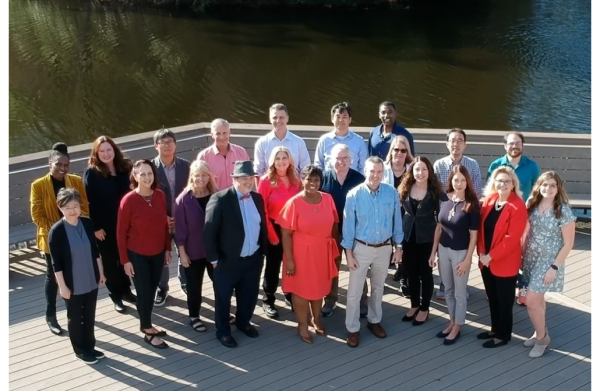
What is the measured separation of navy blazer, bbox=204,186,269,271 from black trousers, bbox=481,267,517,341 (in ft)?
6.46

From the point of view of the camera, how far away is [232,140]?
7.74 m

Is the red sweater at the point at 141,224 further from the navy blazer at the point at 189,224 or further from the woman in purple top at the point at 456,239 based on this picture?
the woman in purple top at the point at 456,239

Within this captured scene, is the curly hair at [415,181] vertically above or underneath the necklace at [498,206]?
above

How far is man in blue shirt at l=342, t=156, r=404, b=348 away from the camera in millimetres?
5051

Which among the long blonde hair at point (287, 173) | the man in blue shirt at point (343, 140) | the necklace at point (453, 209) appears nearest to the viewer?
the necklace at point (453, 209)

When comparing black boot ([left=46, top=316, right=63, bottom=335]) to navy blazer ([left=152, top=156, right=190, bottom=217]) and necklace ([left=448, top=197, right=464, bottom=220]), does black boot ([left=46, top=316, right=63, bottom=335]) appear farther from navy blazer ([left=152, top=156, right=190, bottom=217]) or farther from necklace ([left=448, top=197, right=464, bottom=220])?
necklace ([left=448, top=197, right=464, bottom=220])

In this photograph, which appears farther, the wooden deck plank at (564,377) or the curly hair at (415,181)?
the curly hair at (415,181)

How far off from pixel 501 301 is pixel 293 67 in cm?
1405

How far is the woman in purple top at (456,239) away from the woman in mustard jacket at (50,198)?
116 inches

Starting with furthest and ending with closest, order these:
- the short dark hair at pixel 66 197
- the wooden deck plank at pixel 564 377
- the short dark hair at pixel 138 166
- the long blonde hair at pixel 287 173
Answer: the long blonde hair at pixel 287 173 < the short dark hair at pixel 138 166 < the wooden deck plank at pixel 564 377 < the short dark hair at pixel 66 197

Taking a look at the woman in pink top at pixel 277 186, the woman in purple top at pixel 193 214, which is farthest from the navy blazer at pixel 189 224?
the woman in pink top at pixel 277 186

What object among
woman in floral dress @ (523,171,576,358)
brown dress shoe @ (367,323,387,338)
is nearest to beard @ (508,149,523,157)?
woman in floral dress @ (523,171,576,358)

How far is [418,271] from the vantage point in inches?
217

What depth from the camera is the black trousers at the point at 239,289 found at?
515 centimetres
